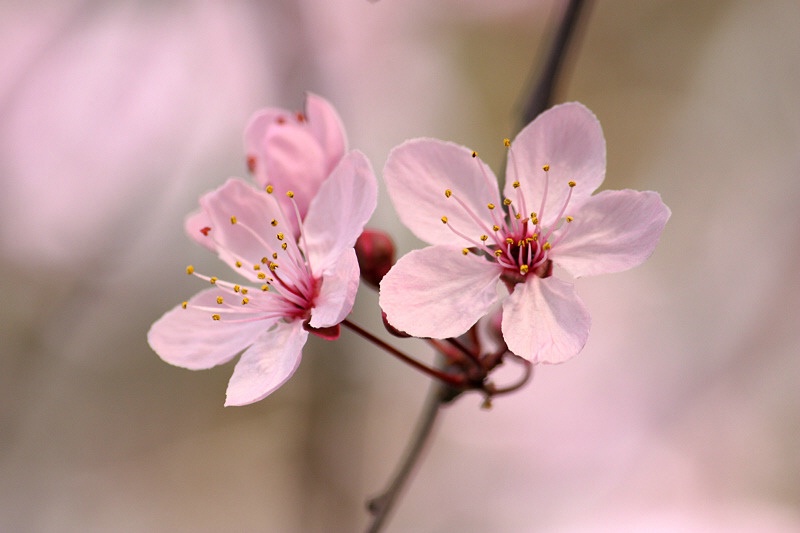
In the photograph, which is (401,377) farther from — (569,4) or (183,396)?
(569,4)

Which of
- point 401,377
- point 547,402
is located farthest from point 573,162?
point 401,377

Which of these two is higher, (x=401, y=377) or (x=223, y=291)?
(x=223, y=291)

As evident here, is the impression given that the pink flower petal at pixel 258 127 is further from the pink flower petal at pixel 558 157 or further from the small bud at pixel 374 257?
the pink flower petal at pixel 558 157

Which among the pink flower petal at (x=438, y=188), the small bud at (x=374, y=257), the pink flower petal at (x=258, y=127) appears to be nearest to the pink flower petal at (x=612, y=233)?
the pink flower petal at (x=438, y=188)

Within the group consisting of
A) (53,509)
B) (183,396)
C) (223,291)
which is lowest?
(53,509)

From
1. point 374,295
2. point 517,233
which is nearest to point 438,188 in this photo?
point 517,233

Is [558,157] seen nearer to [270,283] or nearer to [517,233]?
[517,233]
